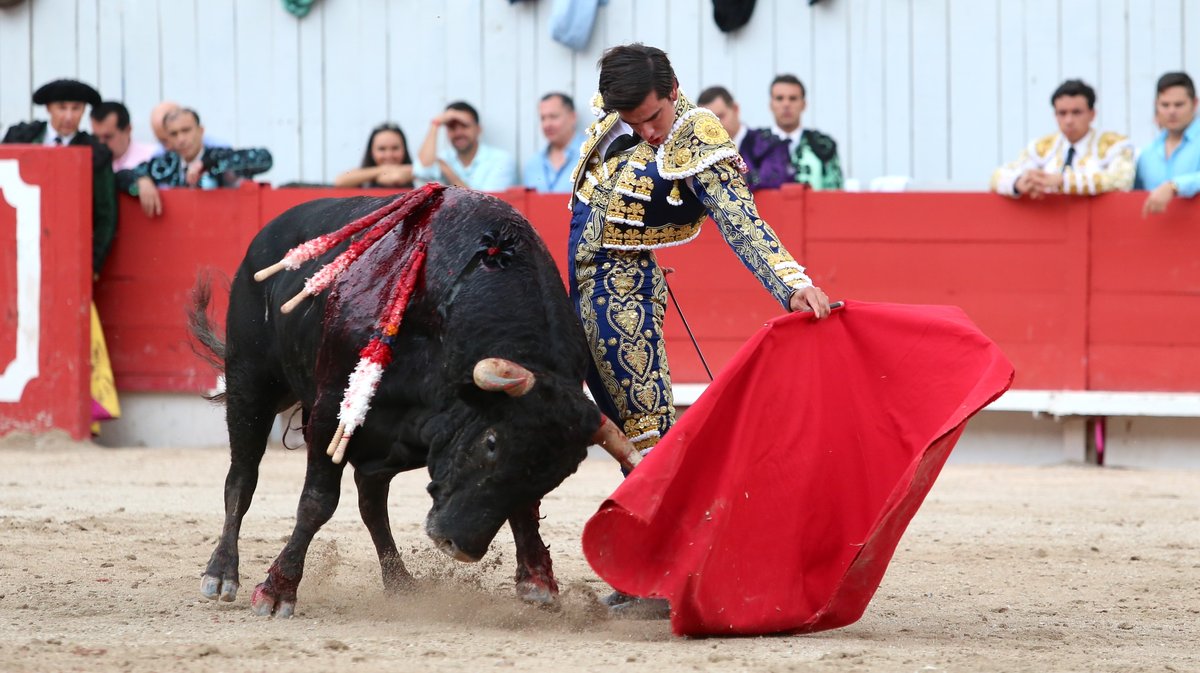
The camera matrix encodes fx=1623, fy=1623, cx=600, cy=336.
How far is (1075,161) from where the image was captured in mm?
6613

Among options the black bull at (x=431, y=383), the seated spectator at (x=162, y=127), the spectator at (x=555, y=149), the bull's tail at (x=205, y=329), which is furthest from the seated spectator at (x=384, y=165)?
the black bull at (x=431, y=383)

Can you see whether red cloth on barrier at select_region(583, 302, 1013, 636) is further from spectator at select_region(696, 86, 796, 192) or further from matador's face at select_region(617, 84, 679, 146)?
spectator at select_region(696, 86, 796, 192)

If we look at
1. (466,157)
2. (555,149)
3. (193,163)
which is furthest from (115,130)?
(555,149)

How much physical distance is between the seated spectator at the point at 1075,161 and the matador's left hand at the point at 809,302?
140 inches

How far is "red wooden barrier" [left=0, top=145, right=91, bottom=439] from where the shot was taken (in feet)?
22.4

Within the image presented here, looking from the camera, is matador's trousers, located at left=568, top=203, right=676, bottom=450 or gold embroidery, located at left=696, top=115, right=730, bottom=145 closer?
gold embroidery, located at left=696, top=115, right=730, bottom=145

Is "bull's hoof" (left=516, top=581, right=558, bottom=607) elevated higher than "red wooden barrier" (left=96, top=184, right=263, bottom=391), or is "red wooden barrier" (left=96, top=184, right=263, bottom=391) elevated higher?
"red wooden barrier" (left=96, top=184, right=263, bottom=391)

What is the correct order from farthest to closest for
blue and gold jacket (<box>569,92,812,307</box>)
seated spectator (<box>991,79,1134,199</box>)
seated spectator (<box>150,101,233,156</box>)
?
1. seated spectator (<box>150,101,233,156</box>)
2. seated spectator (<box>991,79,1134,199</box>)
3. blue and gold jacket (<box>569,92,812,307</box>)

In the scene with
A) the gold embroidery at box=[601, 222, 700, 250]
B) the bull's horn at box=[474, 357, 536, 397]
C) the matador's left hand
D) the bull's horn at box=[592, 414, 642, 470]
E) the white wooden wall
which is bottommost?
the bull's horn at box=[592, 414, 642, 470]

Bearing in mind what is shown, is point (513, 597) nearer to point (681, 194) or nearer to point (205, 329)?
point (681, 194)

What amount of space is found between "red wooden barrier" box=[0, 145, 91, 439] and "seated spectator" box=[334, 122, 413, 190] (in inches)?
45.1

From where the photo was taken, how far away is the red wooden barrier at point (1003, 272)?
6.52m

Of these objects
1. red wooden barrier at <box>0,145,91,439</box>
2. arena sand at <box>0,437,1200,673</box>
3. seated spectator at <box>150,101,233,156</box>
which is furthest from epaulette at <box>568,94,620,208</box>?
seated spectator at <box>150,101,233,156</box>

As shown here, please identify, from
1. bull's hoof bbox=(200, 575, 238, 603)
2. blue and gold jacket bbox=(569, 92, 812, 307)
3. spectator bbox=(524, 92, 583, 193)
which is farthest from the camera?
spectator bbox=(524, 92, 583, 193)
